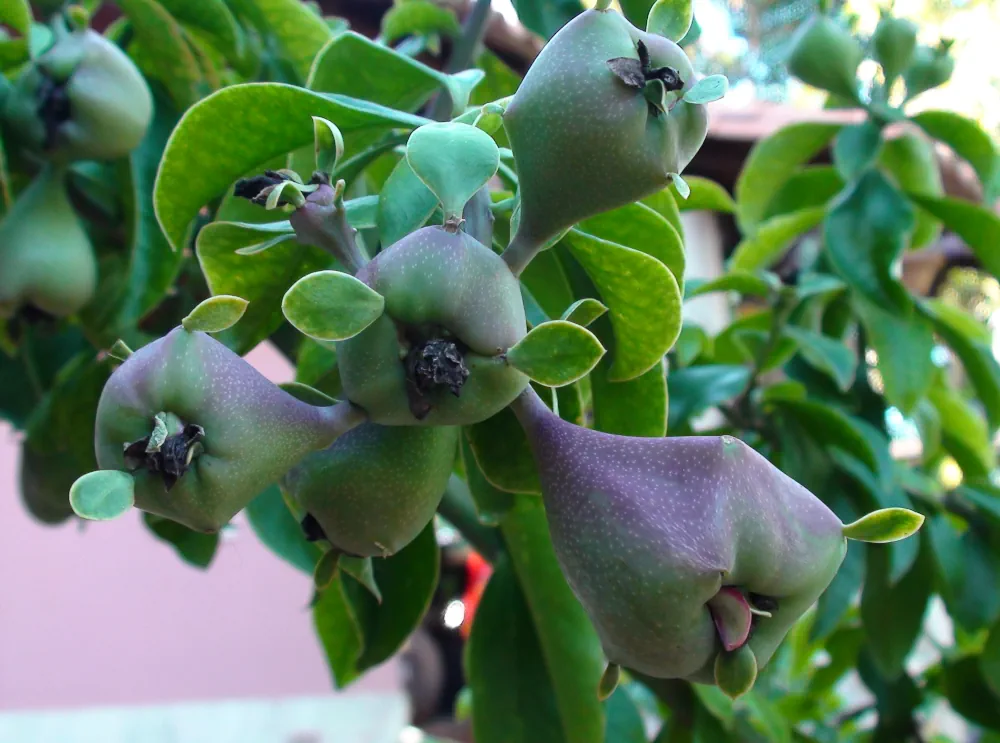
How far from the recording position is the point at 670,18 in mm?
287

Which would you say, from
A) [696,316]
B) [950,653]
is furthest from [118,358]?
[696,316]

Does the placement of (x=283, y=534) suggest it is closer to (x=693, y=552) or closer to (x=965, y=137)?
(x=693, y=552)

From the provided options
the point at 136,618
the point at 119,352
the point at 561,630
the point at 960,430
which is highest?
the point at 119,352

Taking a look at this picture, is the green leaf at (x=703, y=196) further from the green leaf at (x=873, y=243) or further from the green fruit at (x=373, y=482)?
the green fruit at (x=373, y=482)

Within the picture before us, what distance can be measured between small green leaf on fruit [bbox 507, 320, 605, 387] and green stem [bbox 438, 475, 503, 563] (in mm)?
295

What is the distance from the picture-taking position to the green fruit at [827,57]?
2.23 ft

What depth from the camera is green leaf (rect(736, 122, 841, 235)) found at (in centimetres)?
79

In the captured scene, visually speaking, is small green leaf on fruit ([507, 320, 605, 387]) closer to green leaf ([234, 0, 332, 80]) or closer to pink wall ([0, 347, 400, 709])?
green leaf ([234, 0, 332, 80])

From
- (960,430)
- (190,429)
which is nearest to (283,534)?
(190,429)

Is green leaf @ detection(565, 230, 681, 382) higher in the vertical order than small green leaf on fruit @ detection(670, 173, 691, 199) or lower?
lower

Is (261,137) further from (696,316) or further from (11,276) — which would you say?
(696,316)

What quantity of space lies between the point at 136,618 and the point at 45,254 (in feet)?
5.40

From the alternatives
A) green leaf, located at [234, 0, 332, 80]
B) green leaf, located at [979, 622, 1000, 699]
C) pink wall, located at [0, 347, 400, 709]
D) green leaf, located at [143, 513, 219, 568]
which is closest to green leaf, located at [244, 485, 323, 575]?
green leaf, located at [143, 513, 219, 568]

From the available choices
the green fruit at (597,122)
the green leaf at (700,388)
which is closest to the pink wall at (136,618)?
the green leaf at (700,388)
